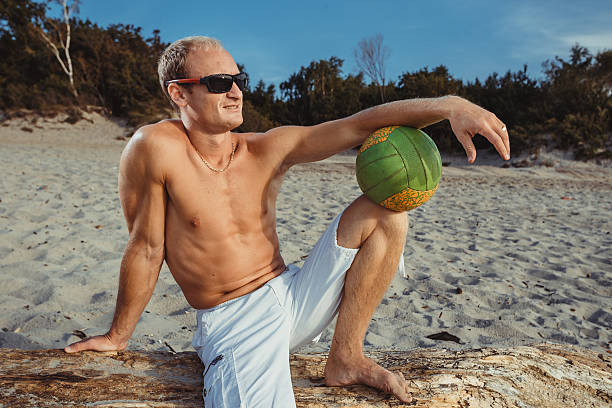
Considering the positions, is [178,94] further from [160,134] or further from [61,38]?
[61,38]

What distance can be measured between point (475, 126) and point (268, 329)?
132cm

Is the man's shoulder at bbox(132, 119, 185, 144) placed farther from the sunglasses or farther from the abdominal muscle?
the abdominal muscle

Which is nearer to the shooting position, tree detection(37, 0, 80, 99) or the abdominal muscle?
the abdominal muscle

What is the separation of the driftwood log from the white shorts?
9 cm

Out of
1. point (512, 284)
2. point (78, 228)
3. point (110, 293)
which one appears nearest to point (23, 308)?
point (110, 293)

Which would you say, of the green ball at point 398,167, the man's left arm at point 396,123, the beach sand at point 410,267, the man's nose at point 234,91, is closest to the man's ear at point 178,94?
the man's nose at point 234,91

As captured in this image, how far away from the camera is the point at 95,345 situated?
7.47 ft

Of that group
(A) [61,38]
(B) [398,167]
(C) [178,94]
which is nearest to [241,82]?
(C) [178,94]

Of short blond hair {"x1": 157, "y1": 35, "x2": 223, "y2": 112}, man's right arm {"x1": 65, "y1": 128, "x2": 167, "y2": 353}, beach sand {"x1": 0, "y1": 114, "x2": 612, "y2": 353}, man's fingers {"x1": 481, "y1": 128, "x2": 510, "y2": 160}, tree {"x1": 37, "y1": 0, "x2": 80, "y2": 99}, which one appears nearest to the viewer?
man's fingers {"x1": 481, "y1": 128, "x2": 510, "y2": 160}

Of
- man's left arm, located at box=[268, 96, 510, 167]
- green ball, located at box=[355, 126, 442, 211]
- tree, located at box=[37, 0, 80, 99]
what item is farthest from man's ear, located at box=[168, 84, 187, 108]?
tree, located at box=[37, 0, 80, 99]

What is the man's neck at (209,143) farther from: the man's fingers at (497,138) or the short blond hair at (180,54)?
the man's fingers at (497,138)

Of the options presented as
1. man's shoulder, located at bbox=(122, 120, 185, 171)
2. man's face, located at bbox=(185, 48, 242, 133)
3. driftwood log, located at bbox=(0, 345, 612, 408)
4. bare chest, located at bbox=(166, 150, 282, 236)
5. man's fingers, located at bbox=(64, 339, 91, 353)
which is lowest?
driftwood log, located at bbox=(0, 345, 612, 408)

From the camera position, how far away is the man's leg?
6.74 feet

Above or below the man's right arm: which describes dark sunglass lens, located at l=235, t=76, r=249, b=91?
above
